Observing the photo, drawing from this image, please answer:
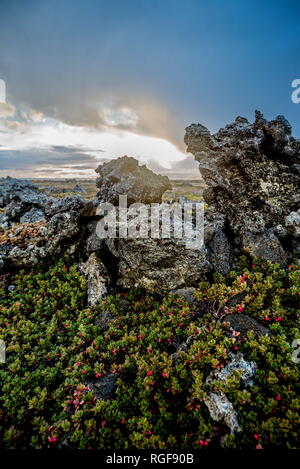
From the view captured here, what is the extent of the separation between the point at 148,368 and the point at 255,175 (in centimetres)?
1217

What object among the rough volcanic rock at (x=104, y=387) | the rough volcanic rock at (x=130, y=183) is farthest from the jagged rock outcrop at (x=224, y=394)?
the rough volcanic rock at (x=130, y=183)

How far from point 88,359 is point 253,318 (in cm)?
659

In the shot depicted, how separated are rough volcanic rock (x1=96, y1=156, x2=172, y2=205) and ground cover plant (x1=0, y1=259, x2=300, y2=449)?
27.8 ft

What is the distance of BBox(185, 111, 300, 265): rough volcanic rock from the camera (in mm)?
12750

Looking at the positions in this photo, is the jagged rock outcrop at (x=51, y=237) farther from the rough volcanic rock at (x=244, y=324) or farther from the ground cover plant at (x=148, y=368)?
the rough volcanic rock at (x=244, y=324)

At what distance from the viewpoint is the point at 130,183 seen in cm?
1673

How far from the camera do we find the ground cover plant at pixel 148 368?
527cm

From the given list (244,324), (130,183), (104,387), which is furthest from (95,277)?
(130,183)

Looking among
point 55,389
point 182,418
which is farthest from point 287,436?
point 55,389

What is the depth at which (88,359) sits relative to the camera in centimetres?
821

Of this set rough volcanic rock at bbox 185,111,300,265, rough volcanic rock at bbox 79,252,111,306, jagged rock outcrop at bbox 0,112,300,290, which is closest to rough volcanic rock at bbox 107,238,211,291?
jagged rock outcrop at bbox 0,112,300,290

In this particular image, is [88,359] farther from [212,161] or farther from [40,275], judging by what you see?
[212,161]

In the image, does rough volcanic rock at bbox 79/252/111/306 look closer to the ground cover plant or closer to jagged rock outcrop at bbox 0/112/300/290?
jagged rock outcrop at bbox 0/112/300/290
